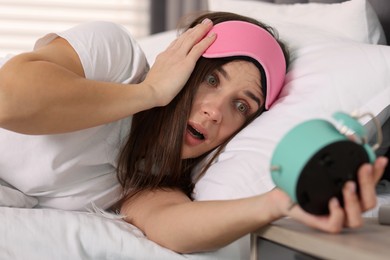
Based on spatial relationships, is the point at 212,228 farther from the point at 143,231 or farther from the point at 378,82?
the point at 378,82

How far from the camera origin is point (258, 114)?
4.45ft

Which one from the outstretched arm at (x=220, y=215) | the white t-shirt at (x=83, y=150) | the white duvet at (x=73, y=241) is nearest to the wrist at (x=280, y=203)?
the outstretched arm at (x=220, y=215)

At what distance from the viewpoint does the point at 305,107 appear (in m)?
1.26

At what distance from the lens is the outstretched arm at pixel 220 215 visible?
74 centimetres

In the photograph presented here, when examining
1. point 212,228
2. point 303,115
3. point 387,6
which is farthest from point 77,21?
point 212,228

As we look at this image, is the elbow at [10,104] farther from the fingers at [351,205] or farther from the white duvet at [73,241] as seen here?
the fingers at [351,205]

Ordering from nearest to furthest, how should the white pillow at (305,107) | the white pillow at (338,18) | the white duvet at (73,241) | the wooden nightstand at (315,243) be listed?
1. the wooden nightstand at (315,243)
2. the white duvet at (73,241)
3. the white pillow at (305,107)
4. the white pillow at (338,18)

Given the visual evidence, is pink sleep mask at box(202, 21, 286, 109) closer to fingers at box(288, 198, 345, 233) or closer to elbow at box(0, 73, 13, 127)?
elbow at box(0, 73, 13, 127)

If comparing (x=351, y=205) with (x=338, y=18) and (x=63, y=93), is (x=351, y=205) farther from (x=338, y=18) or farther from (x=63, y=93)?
(x=338, y=18)

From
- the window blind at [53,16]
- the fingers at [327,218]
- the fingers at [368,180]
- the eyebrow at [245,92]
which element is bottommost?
the window blind at [53,16]

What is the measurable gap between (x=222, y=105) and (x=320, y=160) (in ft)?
1.86

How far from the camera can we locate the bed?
42.0 inches

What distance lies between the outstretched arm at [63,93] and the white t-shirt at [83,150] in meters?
0.05

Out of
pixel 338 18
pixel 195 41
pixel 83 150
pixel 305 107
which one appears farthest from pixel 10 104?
pixel 338 18
